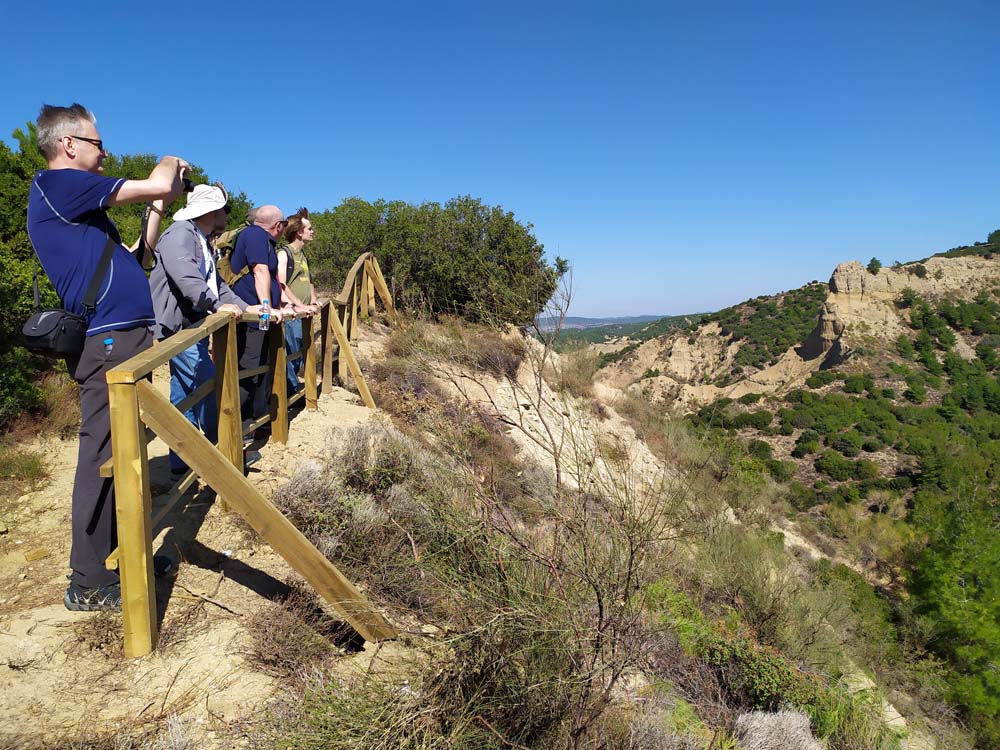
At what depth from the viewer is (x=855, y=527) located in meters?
22.1

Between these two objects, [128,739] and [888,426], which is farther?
[888,426]

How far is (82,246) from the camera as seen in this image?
216 cm

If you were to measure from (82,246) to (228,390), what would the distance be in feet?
3.45

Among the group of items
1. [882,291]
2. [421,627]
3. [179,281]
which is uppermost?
[882,291]

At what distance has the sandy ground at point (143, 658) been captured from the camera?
1.83m

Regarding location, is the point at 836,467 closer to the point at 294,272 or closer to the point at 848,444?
the point at 848,444

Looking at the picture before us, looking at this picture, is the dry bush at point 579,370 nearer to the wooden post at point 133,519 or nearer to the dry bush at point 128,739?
the wooden post at point 133,519

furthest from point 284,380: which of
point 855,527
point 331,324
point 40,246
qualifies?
point 855,527

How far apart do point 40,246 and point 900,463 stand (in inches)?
1615

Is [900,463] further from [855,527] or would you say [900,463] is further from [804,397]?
[855,527]

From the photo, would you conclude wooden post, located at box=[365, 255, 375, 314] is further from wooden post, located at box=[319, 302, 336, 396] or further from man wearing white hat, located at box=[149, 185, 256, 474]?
man wearing white hat, located at box=[149, 185, 256, 474]

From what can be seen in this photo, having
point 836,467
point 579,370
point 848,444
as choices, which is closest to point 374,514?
point 579,370

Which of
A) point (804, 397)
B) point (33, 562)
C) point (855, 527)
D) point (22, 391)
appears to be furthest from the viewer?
point (804, 397)

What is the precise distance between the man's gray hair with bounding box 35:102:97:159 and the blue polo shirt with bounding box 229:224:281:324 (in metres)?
1.94
